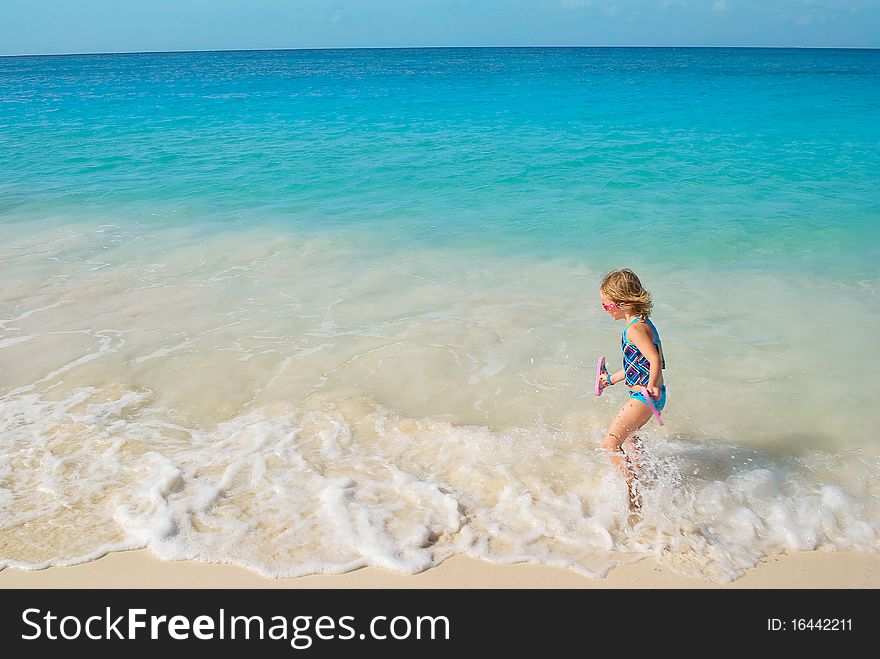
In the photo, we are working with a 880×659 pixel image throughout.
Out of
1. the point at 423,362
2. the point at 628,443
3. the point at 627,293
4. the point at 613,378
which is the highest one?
the point at 423,362

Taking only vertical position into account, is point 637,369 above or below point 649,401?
above

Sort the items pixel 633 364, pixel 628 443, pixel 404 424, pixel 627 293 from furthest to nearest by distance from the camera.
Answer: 1. pixel 404 424
2. pixel 628 443
3. pixel 633 364
4. pixel 627 293

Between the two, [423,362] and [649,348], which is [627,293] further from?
[423,362]

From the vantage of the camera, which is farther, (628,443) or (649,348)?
(628,443)

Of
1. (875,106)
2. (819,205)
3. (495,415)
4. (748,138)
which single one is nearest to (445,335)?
(495,415)

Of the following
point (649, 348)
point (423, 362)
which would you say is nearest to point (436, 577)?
point (649, 348)

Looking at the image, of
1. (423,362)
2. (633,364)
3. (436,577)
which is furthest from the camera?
(423,362)

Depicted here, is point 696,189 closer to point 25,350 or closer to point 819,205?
point 819,205

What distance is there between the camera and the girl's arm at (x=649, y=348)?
3.90 metres

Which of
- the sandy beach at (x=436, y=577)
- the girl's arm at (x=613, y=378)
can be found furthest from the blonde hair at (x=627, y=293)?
the sandy beach at (x=436, y=577)

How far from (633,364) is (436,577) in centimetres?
161

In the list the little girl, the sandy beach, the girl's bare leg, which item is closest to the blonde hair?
the little girl

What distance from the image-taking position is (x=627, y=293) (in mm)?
3906

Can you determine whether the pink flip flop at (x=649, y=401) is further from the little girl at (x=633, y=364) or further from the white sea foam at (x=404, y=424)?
the white sea foam at (x=404, y=424)
